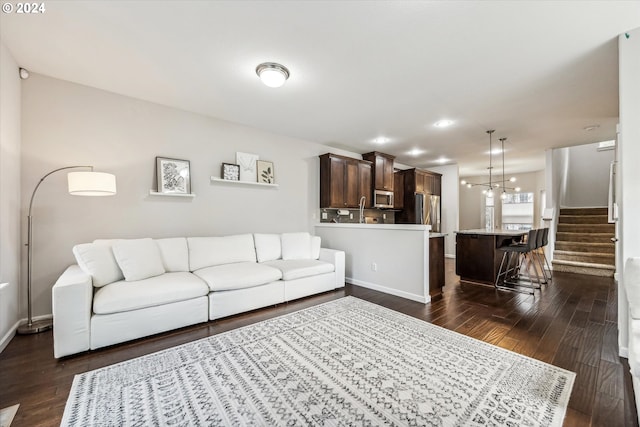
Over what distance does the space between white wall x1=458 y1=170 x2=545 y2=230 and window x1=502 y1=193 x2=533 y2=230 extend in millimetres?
137

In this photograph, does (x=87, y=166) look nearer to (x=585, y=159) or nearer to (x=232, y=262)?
(x=232, y=262)

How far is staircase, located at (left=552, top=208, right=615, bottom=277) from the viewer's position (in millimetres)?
5293

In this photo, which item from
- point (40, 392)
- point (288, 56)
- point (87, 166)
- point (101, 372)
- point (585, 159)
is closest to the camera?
point (40, 392)

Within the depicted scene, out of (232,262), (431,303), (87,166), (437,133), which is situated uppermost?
(437,133)

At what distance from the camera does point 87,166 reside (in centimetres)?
293

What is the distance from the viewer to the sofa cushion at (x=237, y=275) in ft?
9.46

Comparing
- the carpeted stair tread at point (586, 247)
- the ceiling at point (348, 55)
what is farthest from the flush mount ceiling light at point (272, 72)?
the carpeted stair tread at point (586, 247)

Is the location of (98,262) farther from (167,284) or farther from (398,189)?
(398,189)

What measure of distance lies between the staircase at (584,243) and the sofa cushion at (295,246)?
5.52 meters

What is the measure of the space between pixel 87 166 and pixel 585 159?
37.2 ft

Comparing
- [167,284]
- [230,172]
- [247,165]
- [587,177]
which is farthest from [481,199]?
[167,284]

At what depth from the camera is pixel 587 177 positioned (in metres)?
7.50

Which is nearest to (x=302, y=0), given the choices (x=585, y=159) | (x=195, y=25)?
(x=195, y=25)

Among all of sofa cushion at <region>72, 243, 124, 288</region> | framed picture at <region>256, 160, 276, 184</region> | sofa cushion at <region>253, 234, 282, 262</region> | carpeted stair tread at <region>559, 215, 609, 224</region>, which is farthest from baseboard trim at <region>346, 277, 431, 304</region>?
carpeted stair tread at <region>559, 215, 609, 224</region>
